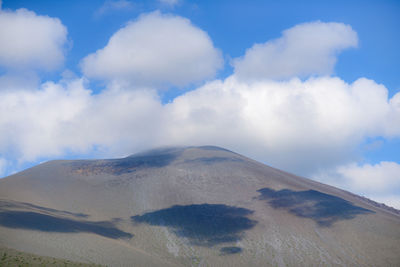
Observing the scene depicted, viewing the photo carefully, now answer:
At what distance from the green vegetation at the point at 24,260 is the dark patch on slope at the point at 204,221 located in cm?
2950

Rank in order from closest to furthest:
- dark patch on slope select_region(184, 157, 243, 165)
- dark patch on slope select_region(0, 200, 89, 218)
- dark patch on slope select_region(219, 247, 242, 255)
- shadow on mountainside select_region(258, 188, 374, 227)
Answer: dark patch on slope select_region(219, 247, 242, 255)
dark patch on slope select_region(0, 200, 89, 218)
shadow on mountainside select_region(258, 188, 374, 227)
dark patch on slope select_region(184, 157, 243, 165)

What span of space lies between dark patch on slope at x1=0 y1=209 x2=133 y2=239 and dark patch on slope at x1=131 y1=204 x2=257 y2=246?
8676 mm

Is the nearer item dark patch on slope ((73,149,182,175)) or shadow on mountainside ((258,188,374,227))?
shadow on mountainside ((258,188,374,227))

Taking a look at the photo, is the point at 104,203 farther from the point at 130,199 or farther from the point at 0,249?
the point at 0,249

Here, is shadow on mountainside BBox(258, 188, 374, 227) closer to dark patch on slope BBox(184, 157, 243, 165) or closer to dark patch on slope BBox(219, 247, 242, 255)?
dark patch on slope BBox(219, 247, 242, 255)

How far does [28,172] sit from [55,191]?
25660 mm

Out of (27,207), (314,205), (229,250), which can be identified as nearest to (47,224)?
(27,207)

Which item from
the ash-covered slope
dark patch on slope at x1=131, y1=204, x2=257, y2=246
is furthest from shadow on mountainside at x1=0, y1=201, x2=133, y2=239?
dark patch on slope at x1=131, y1=204, x2=257, y2=246

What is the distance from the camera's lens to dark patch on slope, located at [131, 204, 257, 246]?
2623 inches

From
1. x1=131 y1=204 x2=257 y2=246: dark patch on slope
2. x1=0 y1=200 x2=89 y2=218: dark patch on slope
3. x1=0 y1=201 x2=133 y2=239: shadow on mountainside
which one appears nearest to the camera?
x1=0 y1=201 x2=133 y2=239: shadow on mountainside

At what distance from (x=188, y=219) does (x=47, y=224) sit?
29.7 m

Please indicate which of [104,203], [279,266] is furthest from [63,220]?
[279,266]

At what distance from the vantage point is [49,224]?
56969 mm

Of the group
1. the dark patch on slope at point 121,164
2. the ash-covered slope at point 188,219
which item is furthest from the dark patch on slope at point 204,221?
the dark patch on slope at point 121,164
